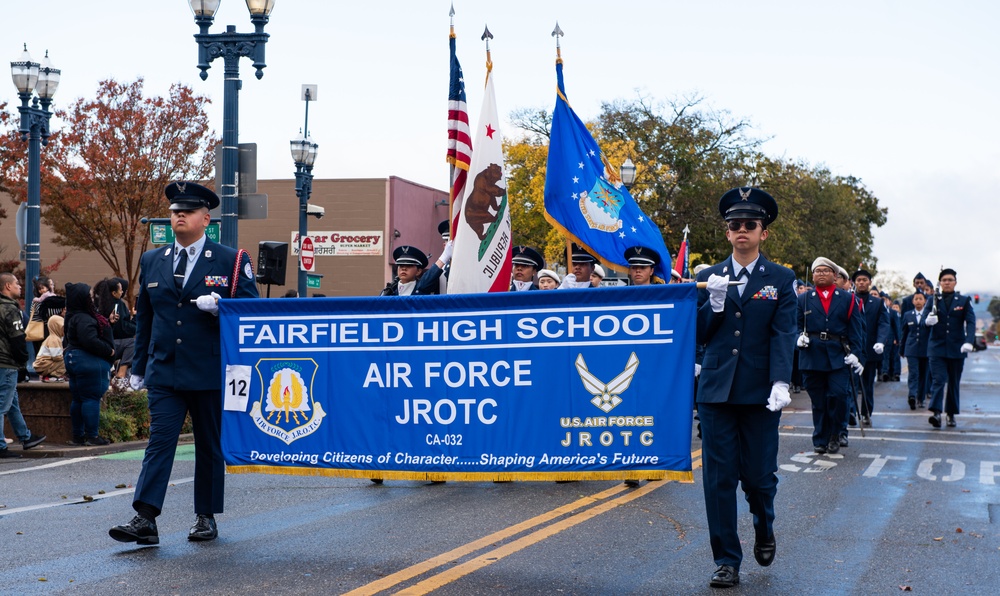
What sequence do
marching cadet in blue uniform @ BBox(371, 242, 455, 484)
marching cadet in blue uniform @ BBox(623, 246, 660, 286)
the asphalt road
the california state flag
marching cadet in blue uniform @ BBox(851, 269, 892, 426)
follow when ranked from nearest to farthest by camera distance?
the asphalt road, the california state flag, marching cadet in blue uniform @ BBox(371, 242, 455, 484), marching cadet in blue uniform @ BBox(623, 246, 660, 286), marching cadet in blue uniform @ BBox(851, 269, 892, 426)

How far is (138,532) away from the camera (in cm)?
686

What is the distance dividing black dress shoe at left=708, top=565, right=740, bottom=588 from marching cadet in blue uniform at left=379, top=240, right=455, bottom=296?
483 centimetres

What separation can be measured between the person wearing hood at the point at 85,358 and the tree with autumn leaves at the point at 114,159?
26642mm

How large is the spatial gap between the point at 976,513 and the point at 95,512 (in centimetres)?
664

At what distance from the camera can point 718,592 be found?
19.5ft

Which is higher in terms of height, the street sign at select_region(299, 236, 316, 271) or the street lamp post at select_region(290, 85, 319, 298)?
the street lamp post at select_region(290, 85, 319, 298)

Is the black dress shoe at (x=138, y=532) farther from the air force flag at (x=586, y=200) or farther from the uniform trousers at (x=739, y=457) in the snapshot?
the air force flag at (x=586, y=200)

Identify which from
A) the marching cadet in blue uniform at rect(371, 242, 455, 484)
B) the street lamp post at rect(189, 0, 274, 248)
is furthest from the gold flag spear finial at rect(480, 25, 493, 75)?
the street lamp post at rect(189, 0, 274, 248)

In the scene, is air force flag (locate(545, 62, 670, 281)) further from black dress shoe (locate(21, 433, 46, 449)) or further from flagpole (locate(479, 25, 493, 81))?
black dress shoe (locate(21, 433, 46, 449))

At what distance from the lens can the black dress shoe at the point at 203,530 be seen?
7215 mm

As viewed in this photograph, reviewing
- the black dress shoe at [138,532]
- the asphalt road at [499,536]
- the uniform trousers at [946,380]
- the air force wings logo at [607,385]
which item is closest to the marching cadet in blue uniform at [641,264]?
the asphalt road at [499,536]

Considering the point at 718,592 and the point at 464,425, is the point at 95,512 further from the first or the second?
the point at 718,592

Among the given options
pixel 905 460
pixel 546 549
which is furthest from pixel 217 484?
pixel 905 460

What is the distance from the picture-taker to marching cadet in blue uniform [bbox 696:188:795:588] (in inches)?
245
